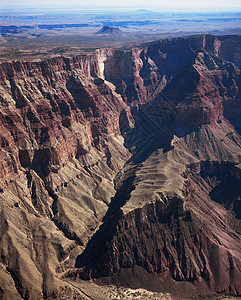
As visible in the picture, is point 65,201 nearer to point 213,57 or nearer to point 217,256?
point 217,256

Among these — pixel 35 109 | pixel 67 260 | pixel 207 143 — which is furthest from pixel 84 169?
pixel 207 143

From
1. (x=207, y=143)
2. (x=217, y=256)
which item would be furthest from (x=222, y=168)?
(x=217, y=256)

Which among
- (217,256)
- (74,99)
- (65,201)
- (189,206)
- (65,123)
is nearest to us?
(217,256)

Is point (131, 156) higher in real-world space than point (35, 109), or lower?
lower

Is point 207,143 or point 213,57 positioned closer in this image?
point 207,143

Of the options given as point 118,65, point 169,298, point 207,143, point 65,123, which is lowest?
point 169,298

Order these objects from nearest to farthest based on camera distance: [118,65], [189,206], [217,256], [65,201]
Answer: [217,256], [189,206], [65,201], [118,65]
